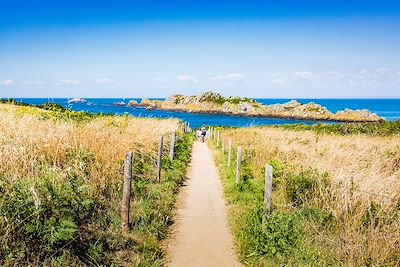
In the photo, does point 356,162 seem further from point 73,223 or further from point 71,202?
point 73,223

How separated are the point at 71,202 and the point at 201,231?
3.31 meters

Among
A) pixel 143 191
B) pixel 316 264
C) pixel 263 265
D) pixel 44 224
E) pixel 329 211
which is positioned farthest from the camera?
Answer: pixel 143 191

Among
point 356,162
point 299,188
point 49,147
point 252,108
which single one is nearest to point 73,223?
point 49,147

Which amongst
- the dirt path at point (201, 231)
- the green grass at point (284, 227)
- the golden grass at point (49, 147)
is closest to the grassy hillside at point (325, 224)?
the green grass at point (284, 227)

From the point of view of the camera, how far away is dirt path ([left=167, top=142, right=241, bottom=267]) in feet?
21.2

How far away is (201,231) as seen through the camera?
796cm

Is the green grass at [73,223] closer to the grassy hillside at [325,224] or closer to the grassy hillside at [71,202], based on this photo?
the grassy hillside at [71,202]

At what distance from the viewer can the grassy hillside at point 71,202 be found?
4.81 meters

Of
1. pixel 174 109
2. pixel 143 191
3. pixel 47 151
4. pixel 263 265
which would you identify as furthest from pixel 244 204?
pixel 174 109

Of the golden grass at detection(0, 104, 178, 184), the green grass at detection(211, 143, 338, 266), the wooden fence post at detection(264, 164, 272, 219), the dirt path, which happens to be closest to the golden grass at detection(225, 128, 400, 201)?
the green grass at detection(211, 143, 338, 266)

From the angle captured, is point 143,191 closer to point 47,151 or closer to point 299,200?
point 47,151

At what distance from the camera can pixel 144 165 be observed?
12188 mm

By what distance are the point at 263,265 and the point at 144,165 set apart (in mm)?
6947

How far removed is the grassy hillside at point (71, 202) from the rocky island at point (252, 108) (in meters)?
85.6
